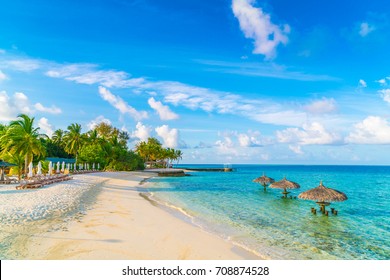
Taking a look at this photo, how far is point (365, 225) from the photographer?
49.1 feet

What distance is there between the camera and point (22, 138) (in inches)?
954

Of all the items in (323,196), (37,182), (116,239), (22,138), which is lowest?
(116,239)

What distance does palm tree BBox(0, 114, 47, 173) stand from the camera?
2365cm

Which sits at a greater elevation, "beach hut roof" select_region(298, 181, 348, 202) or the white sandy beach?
"beach hut roof" select_region(298, 181, 348, 202)

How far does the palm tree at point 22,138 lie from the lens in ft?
77.6

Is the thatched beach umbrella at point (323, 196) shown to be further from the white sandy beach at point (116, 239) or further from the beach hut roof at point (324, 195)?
the white sandy beach at point (116, 239)

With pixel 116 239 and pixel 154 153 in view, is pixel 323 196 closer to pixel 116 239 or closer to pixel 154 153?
pixel 116 239

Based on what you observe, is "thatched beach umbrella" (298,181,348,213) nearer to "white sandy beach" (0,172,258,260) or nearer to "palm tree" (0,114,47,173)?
"white sandy beach" (0,172,258,260)

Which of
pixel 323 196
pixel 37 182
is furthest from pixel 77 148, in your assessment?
pixel 323 196

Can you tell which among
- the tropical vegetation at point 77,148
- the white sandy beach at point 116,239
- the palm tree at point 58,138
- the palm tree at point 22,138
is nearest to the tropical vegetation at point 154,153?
the tropical vegetation at point 77,148

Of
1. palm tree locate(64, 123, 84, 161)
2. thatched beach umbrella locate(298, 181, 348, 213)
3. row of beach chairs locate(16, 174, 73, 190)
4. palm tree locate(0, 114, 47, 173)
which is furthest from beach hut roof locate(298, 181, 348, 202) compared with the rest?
palm tree locate(64, 123, 84, 161)
